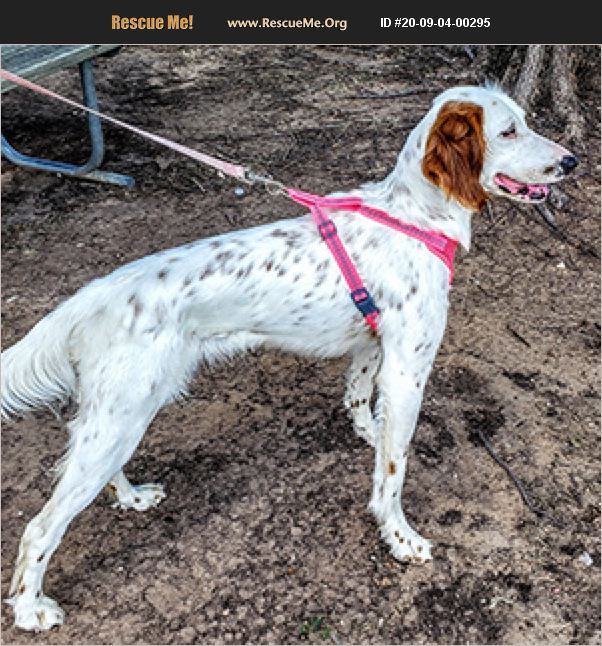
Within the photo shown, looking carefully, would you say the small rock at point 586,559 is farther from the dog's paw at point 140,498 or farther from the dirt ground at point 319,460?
the dog's paw at point 140,498

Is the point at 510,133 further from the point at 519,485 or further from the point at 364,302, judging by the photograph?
the point at 519,485

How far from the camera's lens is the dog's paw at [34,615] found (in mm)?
3205

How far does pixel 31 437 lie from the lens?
4.07 metres

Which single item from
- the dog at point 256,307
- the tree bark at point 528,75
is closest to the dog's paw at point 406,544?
the dog at point 256,307

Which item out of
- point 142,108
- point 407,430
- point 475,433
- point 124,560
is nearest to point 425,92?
point 142,108

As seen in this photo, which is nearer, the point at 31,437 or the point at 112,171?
the point at 31,437

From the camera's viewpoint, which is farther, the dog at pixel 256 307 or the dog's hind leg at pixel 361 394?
the dog's hind leg at pixel 361 394

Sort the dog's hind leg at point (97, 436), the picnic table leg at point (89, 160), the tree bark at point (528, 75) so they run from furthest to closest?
the tree bark at point (528, 75)
the picnic table leg at point (89, 160)
the dog's hind leg at point (97, 436)

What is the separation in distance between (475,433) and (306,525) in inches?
35.8

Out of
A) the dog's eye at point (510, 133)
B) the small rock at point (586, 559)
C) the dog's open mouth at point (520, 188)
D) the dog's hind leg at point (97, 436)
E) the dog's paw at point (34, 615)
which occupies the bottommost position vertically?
the small rock at point (586, 559)

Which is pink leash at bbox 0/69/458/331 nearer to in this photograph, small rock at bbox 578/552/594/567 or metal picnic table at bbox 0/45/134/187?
small rock at bbox 578/552/594/567

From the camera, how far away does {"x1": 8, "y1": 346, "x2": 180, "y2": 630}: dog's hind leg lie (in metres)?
3.06

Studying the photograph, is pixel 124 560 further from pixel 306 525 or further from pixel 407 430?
pixel 407 430

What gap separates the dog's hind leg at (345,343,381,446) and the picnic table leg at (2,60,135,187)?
106 inches
